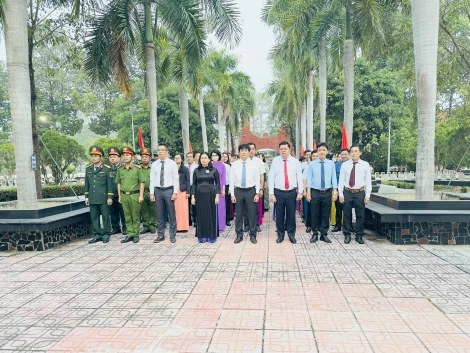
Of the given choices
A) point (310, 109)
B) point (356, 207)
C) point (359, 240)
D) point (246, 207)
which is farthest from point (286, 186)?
point (310, 109)

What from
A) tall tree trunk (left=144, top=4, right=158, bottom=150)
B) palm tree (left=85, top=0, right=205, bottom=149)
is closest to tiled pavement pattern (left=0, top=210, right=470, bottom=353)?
tall tree trunk (left=144, top=4, right=158, bottom=150)

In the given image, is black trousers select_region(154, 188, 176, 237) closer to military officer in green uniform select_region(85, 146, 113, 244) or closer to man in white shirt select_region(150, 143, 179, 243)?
man in white shirt select_region(150, 143, 179, 243)

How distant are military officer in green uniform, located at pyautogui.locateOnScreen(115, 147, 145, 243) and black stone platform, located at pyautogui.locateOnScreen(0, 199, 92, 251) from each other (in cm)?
106

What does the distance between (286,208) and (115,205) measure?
3.59m

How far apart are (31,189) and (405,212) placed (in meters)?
6.90

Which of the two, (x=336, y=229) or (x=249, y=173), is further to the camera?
(x=336, y=229)

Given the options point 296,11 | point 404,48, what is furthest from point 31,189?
point 404,48

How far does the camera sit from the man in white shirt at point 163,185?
21.7 feet

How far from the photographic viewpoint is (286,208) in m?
6.40

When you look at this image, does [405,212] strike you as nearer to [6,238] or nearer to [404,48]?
[6,238]

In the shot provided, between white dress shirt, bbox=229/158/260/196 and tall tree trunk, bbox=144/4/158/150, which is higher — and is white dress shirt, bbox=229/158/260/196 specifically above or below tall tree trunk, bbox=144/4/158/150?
below

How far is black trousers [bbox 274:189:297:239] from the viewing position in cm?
625

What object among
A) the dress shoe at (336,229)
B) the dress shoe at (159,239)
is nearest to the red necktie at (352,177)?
the dress shoe at (336,229)

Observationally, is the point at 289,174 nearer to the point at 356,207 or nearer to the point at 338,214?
the point at 356,207
